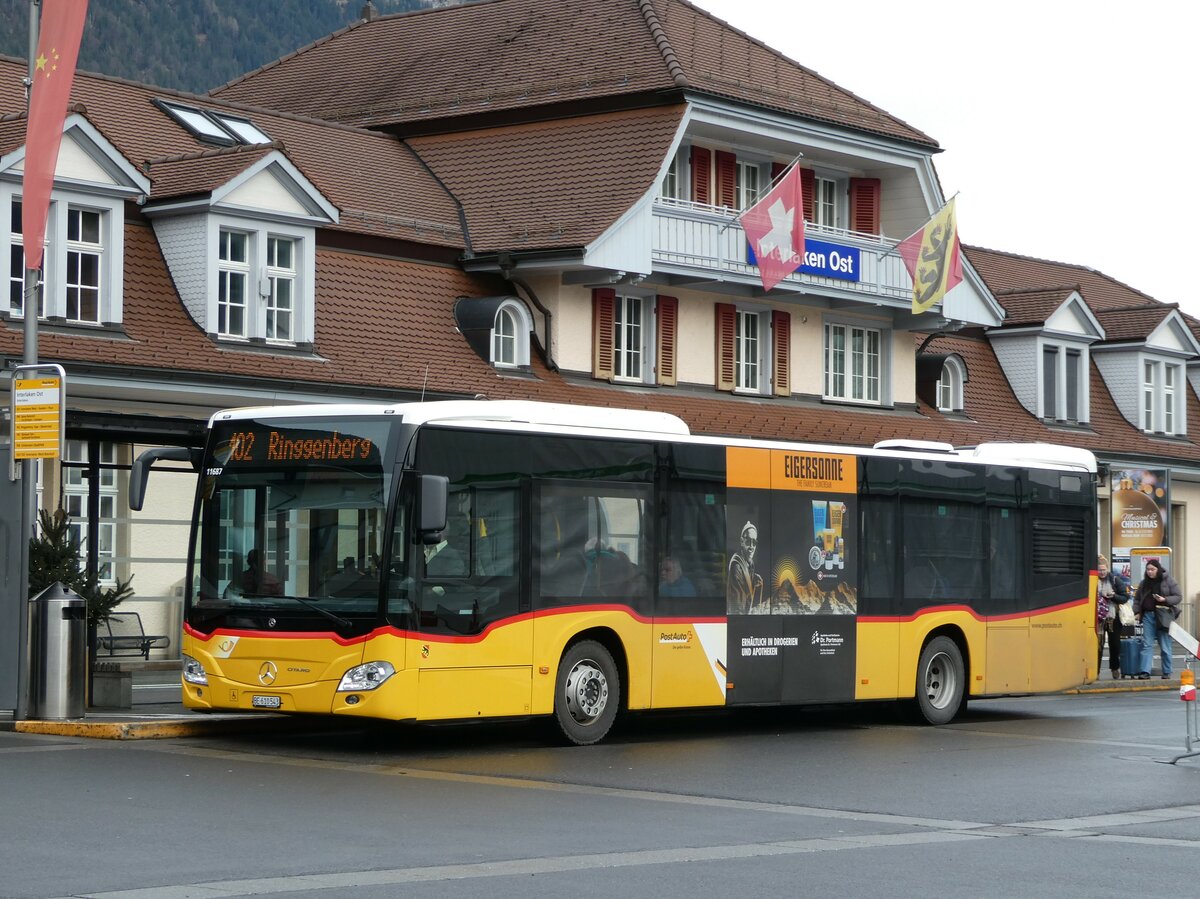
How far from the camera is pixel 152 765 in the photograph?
15836 millimetres

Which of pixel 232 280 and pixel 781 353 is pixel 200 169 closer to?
pixel 232 280

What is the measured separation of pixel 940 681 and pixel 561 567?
6.41 m

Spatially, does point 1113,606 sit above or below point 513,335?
below

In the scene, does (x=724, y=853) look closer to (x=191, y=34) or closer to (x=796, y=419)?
(x=796, y=419)

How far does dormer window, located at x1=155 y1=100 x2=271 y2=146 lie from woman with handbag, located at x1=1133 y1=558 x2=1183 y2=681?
15.1m

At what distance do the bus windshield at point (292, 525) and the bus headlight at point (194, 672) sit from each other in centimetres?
33

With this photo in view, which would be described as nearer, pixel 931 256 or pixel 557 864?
pixel 557 864

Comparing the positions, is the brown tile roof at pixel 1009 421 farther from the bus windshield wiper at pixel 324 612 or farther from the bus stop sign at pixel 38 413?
the bus windshield wiper at pixel 324 612

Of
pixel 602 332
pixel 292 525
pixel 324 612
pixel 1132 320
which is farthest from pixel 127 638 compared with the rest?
pixel 1132 320

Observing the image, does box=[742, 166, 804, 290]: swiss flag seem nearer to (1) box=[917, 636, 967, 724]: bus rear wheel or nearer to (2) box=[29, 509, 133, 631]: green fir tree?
(1) box=[917, 636, 967, 724]: bus rear wheel

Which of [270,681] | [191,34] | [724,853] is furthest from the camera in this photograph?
[191,34]

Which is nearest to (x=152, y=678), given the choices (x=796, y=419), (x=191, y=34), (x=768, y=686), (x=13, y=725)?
(x=13, y=725)

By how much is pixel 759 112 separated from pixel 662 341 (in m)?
4.32

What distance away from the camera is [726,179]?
3669cm
